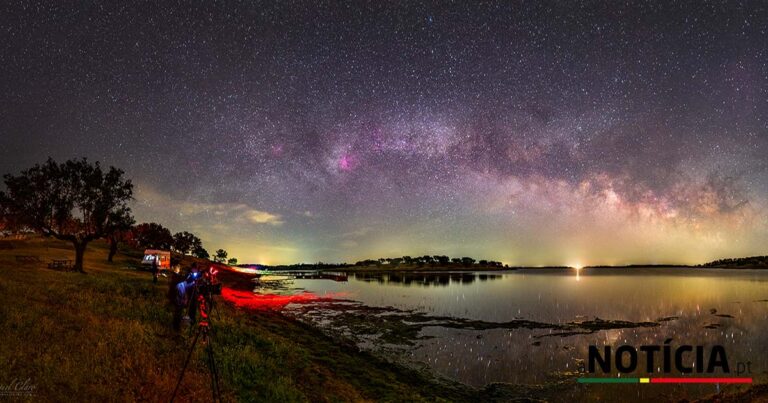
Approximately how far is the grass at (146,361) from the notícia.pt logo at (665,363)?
10383 millimetres

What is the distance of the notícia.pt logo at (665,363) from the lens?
2212 cm

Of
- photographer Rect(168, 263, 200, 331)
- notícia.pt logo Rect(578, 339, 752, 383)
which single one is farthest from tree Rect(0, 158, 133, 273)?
notícia.pt logo Rect(578, 339, 752, 383)

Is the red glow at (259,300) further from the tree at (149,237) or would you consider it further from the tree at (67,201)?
the tree at (149,237)

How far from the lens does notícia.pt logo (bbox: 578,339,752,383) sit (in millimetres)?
22125

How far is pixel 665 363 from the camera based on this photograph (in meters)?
25.7

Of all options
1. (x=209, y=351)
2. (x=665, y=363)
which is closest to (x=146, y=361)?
(x=209, y=351)

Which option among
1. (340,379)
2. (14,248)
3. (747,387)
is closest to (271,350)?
(340,379)

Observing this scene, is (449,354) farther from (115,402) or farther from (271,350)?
(115,402)

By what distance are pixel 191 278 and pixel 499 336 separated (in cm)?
2733

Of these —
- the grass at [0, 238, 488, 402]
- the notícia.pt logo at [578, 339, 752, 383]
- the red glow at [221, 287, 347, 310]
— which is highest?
the grass at [0, 238, 488, 402]

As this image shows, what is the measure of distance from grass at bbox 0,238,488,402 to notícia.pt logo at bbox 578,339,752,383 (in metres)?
10.4

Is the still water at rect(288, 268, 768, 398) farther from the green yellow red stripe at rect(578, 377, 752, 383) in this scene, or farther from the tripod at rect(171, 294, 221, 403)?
the tripod at rect(171, 294, 221, 403)

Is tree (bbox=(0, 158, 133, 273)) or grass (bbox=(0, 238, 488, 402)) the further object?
tree (bbox=(0, 158, 133, 273))

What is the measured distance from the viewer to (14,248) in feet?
207
